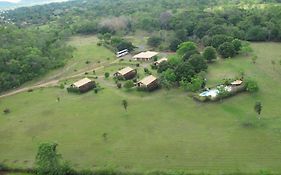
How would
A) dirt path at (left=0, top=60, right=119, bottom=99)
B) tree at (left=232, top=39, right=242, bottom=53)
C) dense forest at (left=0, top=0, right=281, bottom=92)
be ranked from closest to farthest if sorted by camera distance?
dirt path at (left=0, top=60, right=119, bottom=99), dense forest at (left=0, top=0, right=281, bottom=92), tree at (left=232, top=39, right=242, bottom=53)

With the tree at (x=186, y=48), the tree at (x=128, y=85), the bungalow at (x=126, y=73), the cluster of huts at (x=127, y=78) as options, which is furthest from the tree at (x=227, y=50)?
the tree at (x=128, y=85)

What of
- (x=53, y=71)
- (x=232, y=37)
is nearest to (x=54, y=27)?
(x=53, y=71)

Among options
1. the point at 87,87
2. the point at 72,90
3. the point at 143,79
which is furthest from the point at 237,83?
the point at 72,90

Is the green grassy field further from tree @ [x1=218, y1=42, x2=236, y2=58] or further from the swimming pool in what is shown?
tree @ [x1=218, y1=42, x2=236, y2=58]

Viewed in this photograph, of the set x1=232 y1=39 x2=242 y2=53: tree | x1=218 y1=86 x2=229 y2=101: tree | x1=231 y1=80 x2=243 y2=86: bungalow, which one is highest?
x1=232 y1=39 x2=242 y2=53: tree

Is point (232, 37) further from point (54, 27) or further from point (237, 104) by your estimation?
point (54, 27)

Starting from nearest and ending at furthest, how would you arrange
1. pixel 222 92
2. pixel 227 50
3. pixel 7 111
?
1. pixel 222 92
2. pixel 7 111
3. pixel 227 50

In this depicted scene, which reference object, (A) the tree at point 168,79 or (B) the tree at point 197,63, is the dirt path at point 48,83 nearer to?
(A) the tree at point 168,79

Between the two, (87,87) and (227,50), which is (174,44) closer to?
(227,50)

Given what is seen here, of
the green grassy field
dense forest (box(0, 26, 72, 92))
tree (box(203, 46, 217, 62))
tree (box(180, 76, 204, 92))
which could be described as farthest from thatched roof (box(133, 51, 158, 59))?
tree (box(180, 76, 204, 92))
